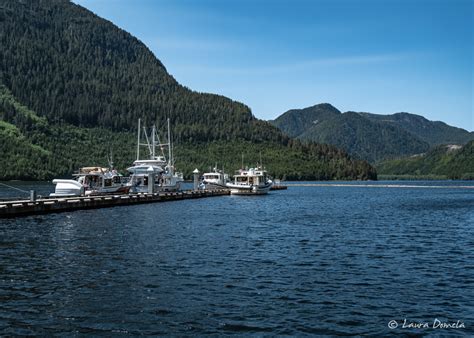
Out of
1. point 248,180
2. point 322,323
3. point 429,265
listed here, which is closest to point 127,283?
point 322,323

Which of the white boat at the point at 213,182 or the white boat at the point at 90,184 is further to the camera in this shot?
the white boat at the point at 213,182

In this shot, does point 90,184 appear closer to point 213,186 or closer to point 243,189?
point 243,189

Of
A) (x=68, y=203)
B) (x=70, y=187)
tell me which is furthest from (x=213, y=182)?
(x=68, y=203)

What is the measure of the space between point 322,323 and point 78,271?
1649 cm

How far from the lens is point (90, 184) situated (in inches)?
4161

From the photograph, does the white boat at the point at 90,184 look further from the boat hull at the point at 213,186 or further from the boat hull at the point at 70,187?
the boat hull at the point at 213,186

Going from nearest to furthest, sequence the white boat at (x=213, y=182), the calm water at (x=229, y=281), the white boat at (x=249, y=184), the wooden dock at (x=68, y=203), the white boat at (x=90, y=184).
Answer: the calm water at (x=229, y=281) < the wooden dock at (x=68, y=203) < the white boat at (x=90, y=184) < the white boat at (x=249, y=184) < the white boat at (x=213, y=182)

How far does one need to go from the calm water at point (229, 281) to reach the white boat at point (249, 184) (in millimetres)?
93090

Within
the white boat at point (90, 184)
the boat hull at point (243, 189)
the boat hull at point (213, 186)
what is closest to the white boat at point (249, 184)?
the boat hull at point (243, 189)

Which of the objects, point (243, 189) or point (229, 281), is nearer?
point (229, 281)

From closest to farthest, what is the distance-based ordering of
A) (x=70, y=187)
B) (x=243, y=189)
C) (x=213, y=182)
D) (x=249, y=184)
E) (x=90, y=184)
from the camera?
(x=70, y=187), (x=90, y=184), (x=243, y=189), (x=249, y=184), (x=213, y=182)

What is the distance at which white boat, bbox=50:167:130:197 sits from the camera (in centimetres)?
9812

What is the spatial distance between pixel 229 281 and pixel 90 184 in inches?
3172

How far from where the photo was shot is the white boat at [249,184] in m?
150
